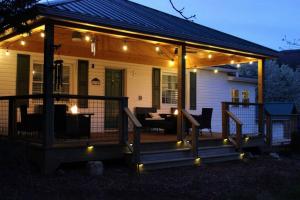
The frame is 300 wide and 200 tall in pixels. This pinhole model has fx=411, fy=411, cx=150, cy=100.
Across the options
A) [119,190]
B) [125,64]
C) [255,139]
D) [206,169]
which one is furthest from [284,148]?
[119,190]

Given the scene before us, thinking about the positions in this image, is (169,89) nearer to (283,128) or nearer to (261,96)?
(261,96)

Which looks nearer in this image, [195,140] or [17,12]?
[17,12]

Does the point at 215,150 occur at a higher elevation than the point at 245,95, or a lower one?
lower

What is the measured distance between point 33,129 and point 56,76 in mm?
1294

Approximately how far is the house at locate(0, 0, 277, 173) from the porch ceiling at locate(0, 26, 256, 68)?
3 cm

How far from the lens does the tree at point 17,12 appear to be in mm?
6316

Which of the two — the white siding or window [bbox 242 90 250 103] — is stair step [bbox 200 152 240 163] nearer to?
the white siding

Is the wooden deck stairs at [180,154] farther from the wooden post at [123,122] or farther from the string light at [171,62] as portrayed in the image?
the string light at [171,62]

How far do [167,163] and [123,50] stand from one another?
5.00 m

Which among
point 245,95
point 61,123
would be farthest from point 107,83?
point 245,95

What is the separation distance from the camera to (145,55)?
45.9 feet

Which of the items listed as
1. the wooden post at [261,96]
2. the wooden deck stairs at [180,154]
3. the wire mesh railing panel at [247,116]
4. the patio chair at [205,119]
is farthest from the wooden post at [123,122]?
the wire mesh railing panel at [247,116]

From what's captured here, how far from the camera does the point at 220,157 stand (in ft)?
35.6

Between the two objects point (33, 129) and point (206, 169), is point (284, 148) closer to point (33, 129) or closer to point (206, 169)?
point (206, 169)
